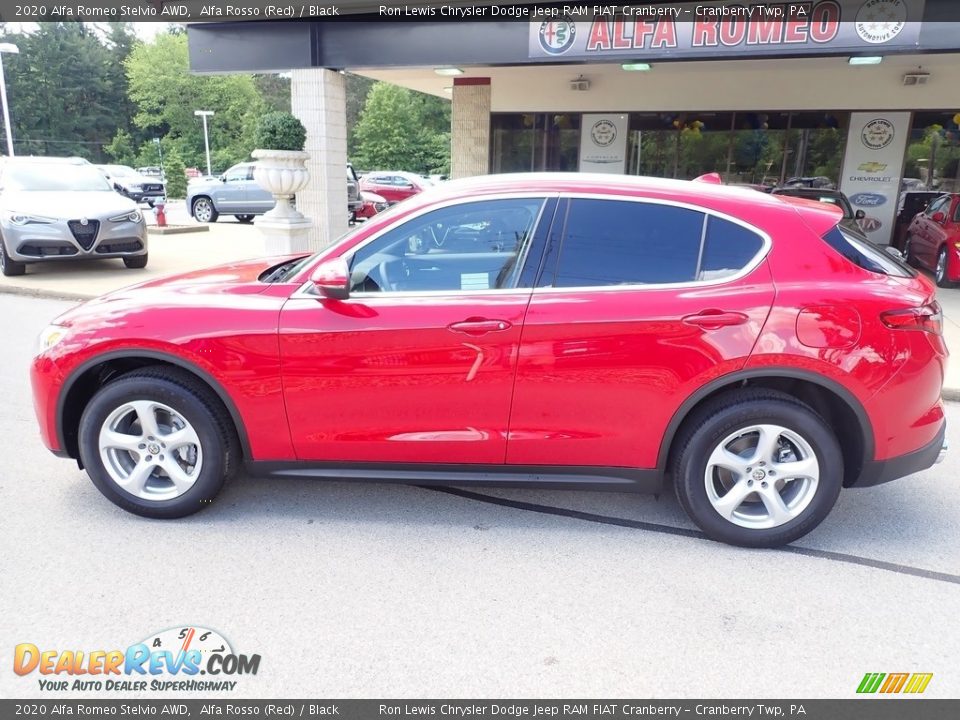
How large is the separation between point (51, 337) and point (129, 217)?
8.06 meters

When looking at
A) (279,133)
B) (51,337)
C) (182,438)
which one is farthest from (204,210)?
(182,438)

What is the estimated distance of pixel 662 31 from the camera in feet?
28.9

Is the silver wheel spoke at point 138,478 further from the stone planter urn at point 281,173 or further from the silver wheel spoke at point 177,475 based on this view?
the stone planter urn at point 281,173

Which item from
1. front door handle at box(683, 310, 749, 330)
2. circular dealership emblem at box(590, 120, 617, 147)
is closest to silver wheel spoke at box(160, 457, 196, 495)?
front door handle at box(683, 310, 749, 330)

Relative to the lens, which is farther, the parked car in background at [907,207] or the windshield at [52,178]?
the parked car in background at [907,207]

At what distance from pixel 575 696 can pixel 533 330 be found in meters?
1.54

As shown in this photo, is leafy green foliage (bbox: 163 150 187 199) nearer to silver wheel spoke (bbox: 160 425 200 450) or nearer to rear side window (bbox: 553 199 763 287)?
silver wheel spoke (bbox: 160 425 200 450)

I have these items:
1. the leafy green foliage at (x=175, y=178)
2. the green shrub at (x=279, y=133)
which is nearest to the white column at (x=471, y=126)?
the green shrub at (x=279, y=133)

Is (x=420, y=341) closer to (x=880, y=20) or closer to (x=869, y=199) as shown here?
(x=880, y=20)

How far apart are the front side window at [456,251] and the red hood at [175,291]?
591 mm

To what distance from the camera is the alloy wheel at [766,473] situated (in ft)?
11.0

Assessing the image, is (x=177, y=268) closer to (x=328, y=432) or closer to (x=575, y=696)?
(x=328, y=432)

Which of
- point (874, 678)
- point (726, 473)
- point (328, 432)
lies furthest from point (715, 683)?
point (328, 432)

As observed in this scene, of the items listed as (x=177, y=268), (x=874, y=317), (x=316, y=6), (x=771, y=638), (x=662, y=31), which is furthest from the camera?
(x=177, y=268)
